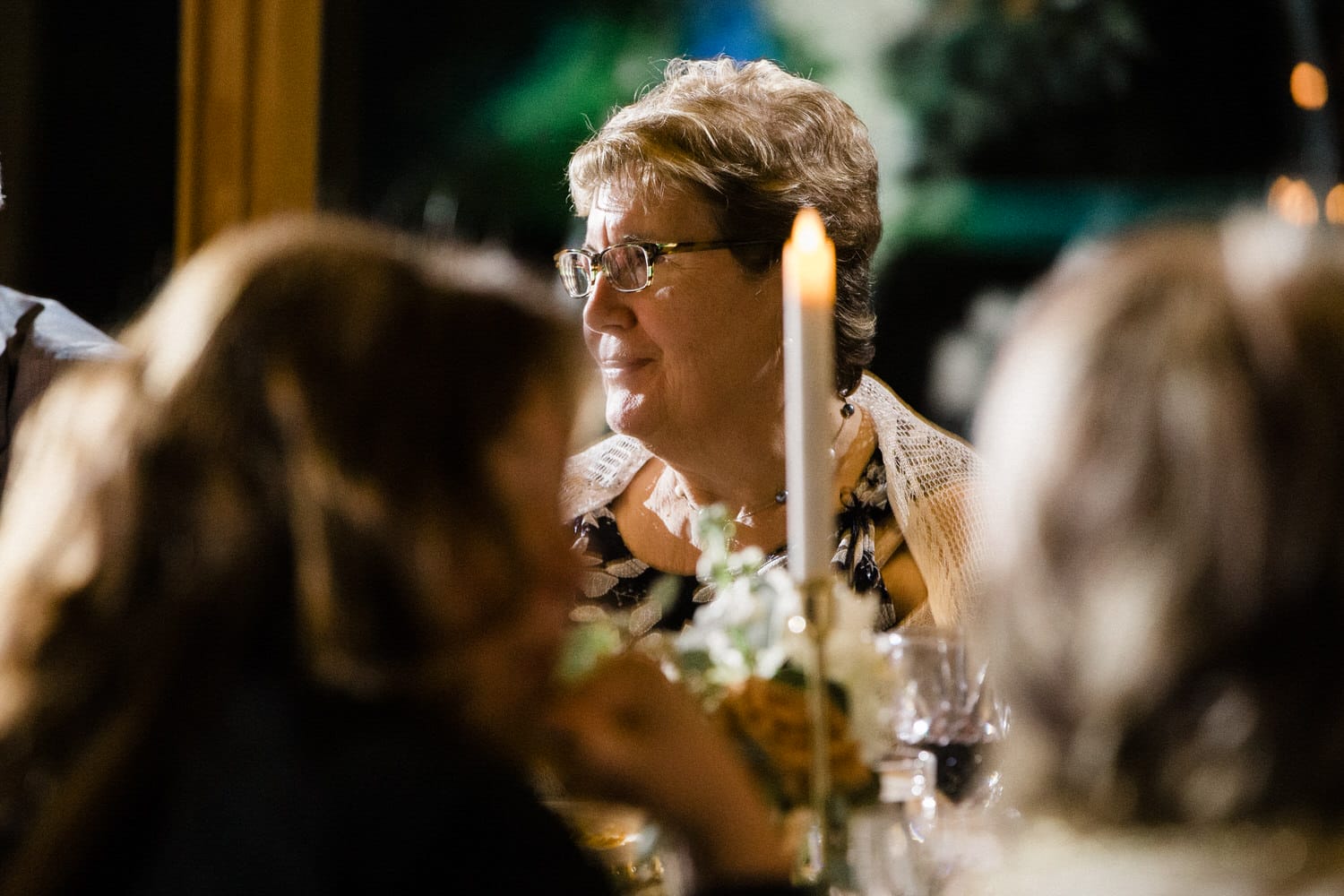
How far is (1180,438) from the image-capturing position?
0.63 meters

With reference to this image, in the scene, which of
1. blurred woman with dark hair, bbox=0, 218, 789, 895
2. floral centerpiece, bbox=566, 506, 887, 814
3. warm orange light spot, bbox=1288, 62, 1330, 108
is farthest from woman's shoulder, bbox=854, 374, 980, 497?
blurred woman with dark hair, bbox=0, 218, 789, 895

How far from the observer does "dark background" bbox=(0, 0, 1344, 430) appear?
7.50ft

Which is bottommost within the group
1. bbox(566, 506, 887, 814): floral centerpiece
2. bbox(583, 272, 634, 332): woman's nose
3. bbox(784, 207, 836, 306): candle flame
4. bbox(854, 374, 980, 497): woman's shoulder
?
bbox(566, 506, 887, 814): floral centerpiece

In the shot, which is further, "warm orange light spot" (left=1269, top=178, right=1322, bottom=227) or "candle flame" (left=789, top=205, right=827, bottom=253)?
"warm orange light spot" (left=1269, top=178, right=1322, bottom=227)

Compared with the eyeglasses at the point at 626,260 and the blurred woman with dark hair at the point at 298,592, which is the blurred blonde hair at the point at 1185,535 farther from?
the eyeglasses at the point at 626,260

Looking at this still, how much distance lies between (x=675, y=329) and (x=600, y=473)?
0.88 ft

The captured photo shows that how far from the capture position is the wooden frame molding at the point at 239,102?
8.73ft

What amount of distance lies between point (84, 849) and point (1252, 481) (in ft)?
2.03

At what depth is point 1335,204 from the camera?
2297 millimetres

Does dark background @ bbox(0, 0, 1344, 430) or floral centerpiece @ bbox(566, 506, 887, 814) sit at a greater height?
dark background @ bbox(0, 0, 1344, 430)

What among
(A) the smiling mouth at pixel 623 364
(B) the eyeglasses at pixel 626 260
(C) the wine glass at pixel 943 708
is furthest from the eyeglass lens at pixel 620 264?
(C) the wine glass at pixel 943 708

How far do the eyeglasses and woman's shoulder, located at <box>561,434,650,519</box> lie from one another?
0.80 feet

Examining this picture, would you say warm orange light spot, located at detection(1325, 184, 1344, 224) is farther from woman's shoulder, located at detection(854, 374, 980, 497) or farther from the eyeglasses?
the eyeglasses

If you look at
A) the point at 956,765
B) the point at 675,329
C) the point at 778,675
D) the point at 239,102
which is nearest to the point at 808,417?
the point at 778,675
